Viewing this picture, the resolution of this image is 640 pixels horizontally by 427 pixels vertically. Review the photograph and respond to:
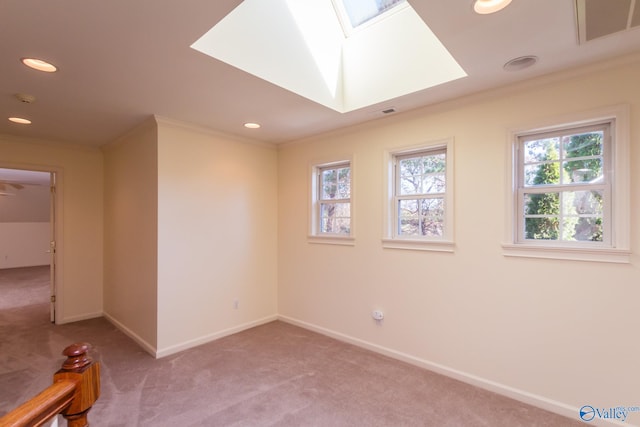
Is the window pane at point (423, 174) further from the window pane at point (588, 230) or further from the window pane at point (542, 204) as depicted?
the window pane at point (588, 230)

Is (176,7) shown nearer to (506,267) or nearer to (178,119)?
(178,119)

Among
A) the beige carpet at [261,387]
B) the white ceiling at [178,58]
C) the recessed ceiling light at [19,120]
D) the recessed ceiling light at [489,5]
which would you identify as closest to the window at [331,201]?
the white ceiling at [178,58]

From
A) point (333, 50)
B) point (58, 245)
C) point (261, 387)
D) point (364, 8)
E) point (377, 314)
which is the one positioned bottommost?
point (261, 387)

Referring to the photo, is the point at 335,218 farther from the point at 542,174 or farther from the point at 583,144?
the point at 583,144

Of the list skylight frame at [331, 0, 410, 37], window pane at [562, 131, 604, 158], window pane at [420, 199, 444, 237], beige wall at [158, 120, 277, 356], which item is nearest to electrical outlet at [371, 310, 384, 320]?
window pane at [420, 199, 444, 237]

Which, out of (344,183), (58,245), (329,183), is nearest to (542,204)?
(344,183)

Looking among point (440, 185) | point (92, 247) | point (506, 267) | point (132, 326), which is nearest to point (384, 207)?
point (440, 185)

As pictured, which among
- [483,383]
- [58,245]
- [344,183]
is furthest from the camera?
[58,245]

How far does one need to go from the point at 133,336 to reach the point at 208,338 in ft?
2.97

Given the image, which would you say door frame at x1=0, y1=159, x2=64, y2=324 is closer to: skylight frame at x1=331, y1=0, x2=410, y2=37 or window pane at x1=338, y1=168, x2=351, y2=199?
window pane at x1=338, y1=168, x2=351, y2=199

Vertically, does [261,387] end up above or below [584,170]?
below

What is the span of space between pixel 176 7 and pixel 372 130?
7.41ft

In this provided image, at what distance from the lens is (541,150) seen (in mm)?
2479

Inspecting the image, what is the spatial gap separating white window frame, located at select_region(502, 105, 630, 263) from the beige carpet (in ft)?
3.90
